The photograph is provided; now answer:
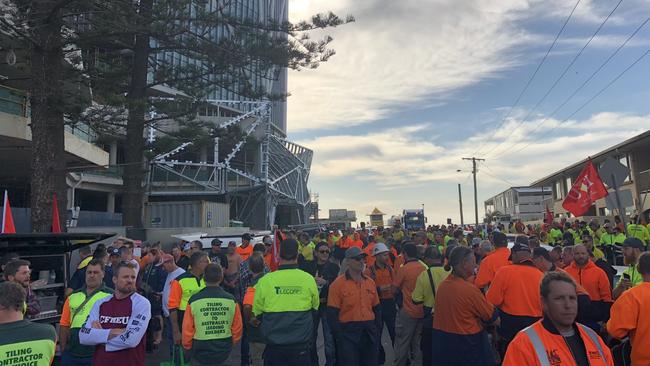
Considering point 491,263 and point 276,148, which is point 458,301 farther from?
point 276,148

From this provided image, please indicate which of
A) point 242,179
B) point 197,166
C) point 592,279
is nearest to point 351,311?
point 592,279

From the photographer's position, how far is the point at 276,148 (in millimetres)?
53625

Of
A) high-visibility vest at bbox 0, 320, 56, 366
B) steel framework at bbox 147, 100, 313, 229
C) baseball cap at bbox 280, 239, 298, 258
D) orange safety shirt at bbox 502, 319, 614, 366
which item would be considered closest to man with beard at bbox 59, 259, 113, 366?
high-visibility vest at bbox 0, 320, 56, 366

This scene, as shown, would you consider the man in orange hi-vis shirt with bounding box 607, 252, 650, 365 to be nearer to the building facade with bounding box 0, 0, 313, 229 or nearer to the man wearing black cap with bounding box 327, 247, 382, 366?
the man wearing black cap with bounding box 327, 247, 382, 366

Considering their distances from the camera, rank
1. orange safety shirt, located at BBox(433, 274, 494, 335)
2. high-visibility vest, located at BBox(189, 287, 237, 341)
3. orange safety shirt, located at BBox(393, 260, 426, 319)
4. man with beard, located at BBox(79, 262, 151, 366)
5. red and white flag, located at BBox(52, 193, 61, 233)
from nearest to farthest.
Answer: man with beard, located at BBox(79, 262, 151, 366) → orange safety shirt, located at BBox(433, 274, 494, 335) → high-visibility vest, located at BBox(189, 287, 237, 341) → orange safety shirt, located at BBox(393, 260, 426, 319) → red and white flag, located at BBox(52, 193, 61, 233)

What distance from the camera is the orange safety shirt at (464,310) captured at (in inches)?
188

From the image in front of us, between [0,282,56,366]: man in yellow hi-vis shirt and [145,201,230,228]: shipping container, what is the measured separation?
28868 millimetres

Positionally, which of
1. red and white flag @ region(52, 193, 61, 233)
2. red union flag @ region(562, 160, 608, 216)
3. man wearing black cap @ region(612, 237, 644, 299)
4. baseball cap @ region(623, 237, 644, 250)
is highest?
red union flag @ region(562, 160, 608, 216)

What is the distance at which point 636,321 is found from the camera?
366 cm

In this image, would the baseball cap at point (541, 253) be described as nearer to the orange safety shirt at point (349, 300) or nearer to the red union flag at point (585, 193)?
the orange safety shirt at point (349, 300)

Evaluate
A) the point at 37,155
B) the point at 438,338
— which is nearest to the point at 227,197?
the point at 37,155

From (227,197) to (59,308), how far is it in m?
36.5

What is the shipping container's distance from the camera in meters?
31.7

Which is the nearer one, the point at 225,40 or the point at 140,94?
the point at 225,40
